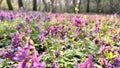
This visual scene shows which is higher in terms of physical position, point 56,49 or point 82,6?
point 56,49

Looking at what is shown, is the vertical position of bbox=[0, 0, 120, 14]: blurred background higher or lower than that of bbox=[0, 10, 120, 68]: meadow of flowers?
lower

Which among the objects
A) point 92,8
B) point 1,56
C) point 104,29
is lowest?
point 92,8

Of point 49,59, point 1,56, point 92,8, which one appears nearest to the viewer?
point 1,56

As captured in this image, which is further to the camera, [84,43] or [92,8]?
[92,8]

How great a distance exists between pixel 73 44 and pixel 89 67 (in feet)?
12.2

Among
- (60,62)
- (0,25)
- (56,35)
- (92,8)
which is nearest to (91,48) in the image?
(56,35)

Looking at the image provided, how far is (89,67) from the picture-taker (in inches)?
73.6

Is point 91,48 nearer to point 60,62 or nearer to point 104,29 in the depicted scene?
point 60,62

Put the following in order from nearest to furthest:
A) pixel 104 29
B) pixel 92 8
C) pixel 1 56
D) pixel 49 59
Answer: pixel 1 56
pixel 49 59
pixel 104 29
pixel 92 8

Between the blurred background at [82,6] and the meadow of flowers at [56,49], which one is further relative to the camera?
the blurred background at [82,6]

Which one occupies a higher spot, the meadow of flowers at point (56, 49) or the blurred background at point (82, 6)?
the meadow of flowers at point (56, 49)

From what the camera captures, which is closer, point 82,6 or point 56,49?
point 56,49

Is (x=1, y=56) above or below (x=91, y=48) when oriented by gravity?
above

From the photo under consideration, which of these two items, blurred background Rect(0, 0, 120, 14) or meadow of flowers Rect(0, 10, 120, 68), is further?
blurred background Rect(0, 0, 120, 14)
